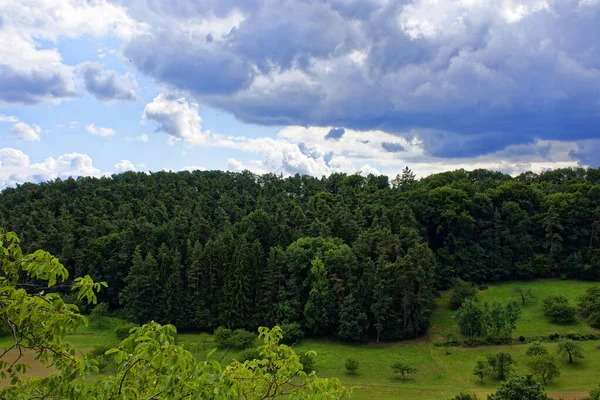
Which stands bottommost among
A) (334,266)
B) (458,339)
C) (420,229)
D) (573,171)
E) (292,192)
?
(458,339)

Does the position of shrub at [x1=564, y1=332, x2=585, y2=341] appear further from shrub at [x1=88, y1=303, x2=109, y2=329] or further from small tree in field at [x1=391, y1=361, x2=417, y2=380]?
shrub at [x1=88, y1=303, x2=109, y2=329]

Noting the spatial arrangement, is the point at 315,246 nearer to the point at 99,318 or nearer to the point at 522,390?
the point at 99,318

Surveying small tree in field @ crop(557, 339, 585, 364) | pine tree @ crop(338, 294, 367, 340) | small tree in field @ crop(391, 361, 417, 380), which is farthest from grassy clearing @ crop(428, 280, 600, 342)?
small tree in field @ crop(391, 361, 417, 380)

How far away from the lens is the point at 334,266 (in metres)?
45.3

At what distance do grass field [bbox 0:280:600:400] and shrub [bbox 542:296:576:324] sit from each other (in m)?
0.85

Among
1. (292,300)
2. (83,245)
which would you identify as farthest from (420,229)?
(83,245)

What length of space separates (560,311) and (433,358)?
15.8 meters

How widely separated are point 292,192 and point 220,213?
59.0 feet

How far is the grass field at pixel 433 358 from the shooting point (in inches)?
1193

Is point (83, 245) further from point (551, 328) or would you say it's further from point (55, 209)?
point (551, 328)

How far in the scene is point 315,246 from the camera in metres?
48.0

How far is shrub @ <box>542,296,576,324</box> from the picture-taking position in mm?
42156

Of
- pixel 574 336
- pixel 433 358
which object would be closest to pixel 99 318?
pixel 433 358

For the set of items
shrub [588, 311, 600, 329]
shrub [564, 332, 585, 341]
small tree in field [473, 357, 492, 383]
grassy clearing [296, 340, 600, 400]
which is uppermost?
shrub [588, 311, 600, 329]
